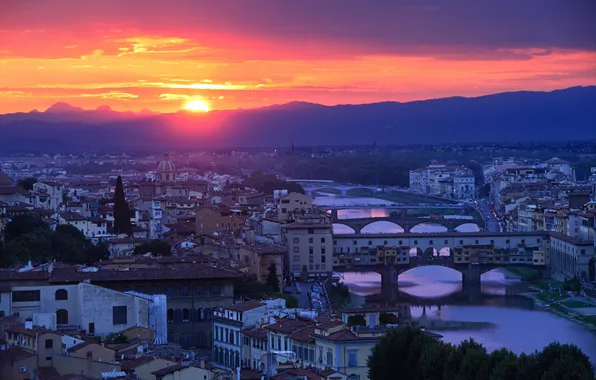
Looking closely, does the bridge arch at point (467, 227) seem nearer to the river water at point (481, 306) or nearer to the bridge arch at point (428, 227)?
the bridge arch at point (428, 227)

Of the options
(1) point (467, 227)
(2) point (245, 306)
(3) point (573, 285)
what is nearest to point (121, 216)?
(3) point (573, 285)

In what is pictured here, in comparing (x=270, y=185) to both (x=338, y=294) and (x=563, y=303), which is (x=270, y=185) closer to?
(x=338, y=294)

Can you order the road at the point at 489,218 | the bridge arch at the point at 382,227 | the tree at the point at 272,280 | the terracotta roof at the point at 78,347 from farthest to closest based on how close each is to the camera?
1. the bridge arch at the point at 382,227
2. the road at the point at 489,218
3. the tree at the point at 272,280
4. the terracotta roof at the point at 78,347

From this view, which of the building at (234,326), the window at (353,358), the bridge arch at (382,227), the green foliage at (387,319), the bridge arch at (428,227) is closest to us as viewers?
the window at (353,358)

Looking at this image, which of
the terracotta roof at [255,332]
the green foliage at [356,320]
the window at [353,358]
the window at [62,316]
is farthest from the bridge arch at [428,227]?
the window at [353,358]

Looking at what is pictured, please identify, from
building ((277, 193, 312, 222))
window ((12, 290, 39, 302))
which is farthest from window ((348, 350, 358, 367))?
building ((277, 193, 312, 222))

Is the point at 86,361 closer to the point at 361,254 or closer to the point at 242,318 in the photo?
the point at 242,318
